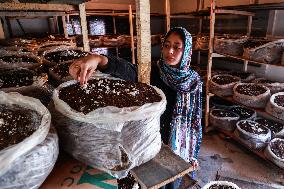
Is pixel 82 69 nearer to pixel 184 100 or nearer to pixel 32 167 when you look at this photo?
pixel 32 167

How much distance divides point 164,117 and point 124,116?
1296mm

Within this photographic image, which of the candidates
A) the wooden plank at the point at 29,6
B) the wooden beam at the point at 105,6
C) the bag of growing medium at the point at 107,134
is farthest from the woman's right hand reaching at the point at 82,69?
the wooden beam at the point at 105,6

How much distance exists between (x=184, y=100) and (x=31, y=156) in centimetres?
154

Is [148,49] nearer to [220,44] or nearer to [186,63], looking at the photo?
[186,63]

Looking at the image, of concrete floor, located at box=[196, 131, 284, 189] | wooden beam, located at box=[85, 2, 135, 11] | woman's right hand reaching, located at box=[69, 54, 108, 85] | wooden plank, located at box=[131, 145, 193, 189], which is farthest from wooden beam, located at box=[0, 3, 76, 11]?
wooden beam, located at box=[85, 2, 135, 11]

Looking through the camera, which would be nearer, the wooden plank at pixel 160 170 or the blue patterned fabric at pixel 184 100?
the wooden plank at pixel 160 170

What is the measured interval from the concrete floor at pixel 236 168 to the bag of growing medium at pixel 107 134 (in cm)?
250

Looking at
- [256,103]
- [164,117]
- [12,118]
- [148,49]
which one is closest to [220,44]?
[256,103]

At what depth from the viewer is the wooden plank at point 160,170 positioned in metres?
0.84

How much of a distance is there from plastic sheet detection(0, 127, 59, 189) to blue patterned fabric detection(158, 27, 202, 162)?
55.9 inches

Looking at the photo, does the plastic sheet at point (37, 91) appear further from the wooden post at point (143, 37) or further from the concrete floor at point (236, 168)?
the concrete floor at point (236, 168)

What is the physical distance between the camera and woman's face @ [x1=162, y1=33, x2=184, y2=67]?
1983 mm

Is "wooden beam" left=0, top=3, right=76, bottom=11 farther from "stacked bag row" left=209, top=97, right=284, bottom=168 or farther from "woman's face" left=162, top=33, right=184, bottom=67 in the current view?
"stacked bag row" left=209, top=97, right=284, bottom=168

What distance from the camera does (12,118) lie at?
0.78 meters
